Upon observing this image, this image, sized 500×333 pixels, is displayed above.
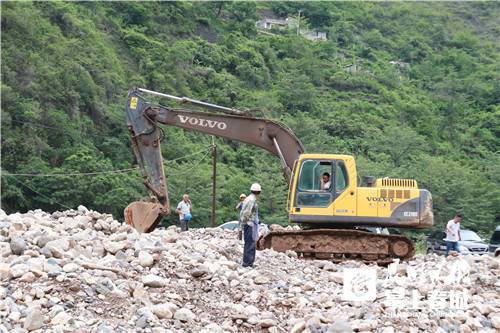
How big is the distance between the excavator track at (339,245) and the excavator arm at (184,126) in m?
1.39

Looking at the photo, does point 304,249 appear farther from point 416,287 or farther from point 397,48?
point 397,48

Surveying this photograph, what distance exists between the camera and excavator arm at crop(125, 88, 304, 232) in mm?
18922

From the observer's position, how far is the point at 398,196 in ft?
60.4

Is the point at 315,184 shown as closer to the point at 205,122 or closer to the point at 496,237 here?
the point at 205,122

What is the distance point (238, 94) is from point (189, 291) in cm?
4808

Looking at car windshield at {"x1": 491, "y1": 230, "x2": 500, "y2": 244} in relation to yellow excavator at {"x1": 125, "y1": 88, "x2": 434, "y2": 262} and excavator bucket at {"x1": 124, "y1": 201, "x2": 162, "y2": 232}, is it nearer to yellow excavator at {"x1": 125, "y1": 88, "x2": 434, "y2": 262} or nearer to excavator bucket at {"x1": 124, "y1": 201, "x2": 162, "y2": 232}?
yellow excavator at {"x1": 125, "y1": 88, "x2": 434, "y2": 262}

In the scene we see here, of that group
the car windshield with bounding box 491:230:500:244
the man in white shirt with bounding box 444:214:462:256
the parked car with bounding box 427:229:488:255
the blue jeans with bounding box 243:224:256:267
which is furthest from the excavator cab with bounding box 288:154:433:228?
the parked car with bounding box 427:229:488:255

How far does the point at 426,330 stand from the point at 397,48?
7744cm

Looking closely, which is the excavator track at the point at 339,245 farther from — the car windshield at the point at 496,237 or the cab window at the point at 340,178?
the car windshield at the point at 496,237

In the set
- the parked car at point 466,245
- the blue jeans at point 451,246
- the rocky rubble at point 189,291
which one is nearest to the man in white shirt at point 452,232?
the blue jeans at point 451,246

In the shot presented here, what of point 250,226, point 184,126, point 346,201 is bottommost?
point 250,226

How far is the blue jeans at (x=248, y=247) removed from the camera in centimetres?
1454

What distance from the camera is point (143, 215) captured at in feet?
59.6

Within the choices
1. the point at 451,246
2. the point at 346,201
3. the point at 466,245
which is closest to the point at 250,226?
the point at 346,201
